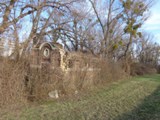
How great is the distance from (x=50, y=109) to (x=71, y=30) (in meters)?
12.5

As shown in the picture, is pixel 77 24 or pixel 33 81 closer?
Result: pixel 33 81

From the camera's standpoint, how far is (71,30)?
1764 centimetres

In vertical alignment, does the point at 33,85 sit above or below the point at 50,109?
above

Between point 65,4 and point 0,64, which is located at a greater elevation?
point 65,4

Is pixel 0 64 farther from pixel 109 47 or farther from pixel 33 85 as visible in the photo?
pixel 109 47

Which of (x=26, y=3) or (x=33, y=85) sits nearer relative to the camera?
(x=33, y=85)

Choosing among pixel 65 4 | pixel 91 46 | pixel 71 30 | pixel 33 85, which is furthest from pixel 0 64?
pixel 91 46

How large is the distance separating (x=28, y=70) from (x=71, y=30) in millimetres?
11260

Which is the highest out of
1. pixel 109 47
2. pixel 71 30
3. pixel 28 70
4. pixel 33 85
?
pixel 71 30

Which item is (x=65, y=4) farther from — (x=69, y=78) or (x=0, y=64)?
(x=0, y=64)

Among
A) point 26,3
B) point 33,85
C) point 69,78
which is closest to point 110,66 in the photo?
point 69,78

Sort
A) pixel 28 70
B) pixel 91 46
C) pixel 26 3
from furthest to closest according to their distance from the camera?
pixel 91 46
pixel 26 3
pixel 28 70

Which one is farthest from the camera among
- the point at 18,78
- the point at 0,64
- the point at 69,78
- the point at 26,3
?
Result: the point at 26,3

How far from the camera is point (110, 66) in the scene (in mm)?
14766
